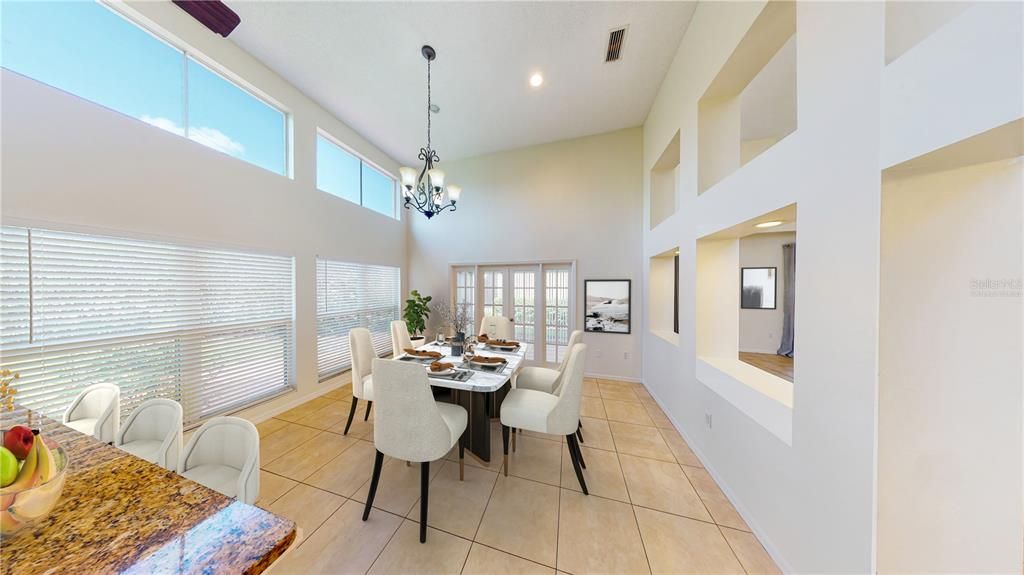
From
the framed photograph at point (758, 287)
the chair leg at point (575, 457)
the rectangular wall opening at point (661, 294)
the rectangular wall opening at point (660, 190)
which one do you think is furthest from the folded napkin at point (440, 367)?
the framed photograph at point (758, 287)

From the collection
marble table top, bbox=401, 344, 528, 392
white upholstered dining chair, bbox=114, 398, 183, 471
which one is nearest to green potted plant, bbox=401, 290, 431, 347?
marble table top, bbox=401, 344, 528, 392

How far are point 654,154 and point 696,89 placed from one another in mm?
1142

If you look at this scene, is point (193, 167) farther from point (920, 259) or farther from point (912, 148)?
point (920, 259)

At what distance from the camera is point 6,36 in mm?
1660

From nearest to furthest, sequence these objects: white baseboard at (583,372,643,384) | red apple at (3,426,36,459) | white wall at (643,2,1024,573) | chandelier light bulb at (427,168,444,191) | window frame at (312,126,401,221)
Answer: red apple at (3,426,36,459), white wall at (643,2,1024,573), chandelier light bulb at (427,168,444,191), window frame at (312,126,401,221), white baseboard at (583,372,643,384)

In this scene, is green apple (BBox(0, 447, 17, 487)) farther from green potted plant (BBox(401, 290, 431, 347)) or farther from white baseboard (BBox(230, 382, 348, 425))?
green potted plant (BBox(401, 290, 431, 347))

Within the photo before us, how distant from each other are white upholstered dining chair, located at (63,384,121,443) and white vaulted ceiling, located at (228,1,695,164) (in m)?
3.00

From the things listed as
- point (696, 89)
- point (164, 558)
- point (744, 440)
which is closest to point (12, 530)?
point (164, 558)

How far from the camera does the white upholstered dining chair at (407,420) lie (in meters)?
1.62

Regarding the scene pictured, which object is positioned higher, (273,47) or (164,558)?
(273,47)

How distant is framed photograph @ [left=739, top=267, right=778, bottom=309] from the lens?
206 inches

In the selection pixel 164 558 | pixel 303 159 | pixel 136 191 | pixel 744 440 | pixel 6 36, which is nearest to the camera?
pixel 164 558

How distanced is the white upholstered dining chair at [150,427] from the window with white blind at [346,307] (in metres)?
2.22

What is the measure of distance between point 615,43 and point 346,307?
14.8 ft
